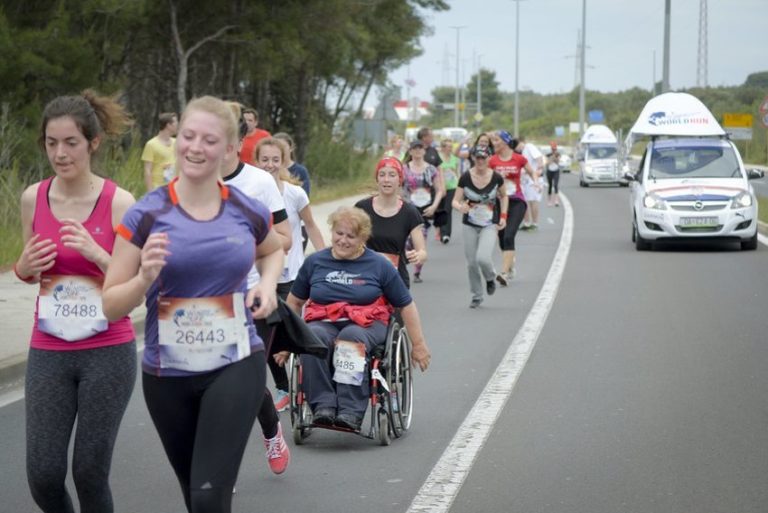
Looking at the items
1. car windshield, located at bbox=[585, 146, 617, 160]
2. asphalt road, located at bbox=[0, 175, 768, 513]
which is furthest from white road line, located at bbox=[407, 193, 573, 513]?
car windshield, located at bbox=[585, 146, 617, 160]

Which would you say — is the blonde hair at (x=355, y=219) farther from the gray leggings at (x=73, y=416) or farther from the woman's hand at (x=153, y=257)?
the woman's hand at (x=153, y=257)

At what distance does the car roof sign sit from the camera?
2633 cm

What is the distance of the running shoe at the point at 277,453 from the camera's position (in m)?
7.12

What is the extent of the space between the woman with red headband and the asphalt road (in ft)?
2.93

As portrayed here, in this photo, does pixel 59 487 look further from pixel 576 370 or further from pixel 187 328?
pixel 576 370

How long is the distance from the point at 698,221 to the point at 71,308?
56.4ft

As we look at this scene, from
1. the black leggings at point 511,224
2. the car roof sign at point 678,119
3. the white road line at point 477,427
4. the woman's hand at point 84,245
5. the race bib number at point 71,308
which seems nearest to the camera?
the woman's hand at point 84,245

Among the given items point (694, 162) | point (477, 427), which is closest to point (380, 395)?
point (477, 427)

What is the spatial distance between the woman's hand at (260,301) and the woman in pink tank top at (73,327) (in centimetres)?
60

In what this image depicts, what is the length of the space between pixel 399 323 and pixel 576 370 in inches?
100

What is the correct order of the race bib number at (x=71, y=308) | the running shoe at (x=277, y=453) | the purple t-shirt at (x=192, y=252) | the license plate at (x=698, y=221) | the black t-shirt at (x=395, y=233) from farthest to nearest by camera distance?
the license plate at (x=698, y=221)
the black t-shirt at (x=395, y=233)
the running shoe at (x=277, y=453)
the race bib number at (x=71, y=308)
the purple t-shirt at (x=192, y=252)

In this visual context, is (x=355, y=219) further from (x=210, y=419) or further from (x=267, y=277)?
(x=210, y=419)

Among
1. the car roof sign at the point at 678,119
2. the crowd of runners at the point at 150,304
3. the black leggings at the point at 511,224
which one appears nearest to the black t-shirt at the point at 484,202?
the black leggings at the point at 511,224

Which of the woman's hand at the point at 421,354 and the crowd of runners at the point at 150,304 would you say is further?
the woman's hand at the point at 421,354
